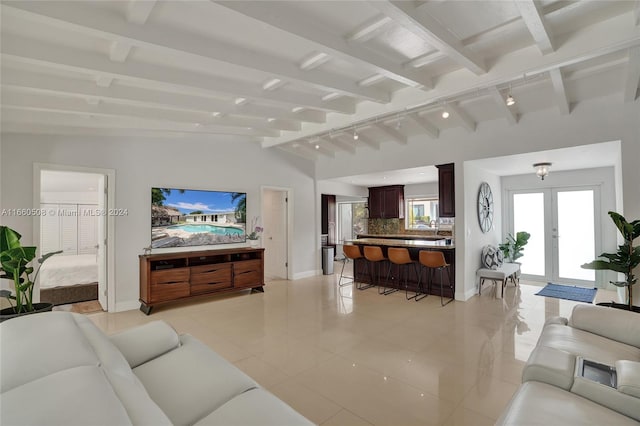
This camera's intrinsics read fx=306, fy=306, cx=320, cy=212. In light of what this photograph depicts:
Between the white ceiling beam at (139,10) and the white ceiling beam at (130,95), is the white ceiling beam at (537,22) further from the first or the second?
the white ceiling beam at (130,95)

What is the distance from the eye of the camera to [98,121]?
14.4 ft

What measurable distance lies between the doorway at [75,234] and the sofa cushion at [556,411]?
527 centimetres

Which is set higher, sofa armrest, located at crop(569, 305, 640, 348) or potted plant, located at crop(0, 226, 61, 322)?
potted plant, located at crop(0, 226, 61, 322)

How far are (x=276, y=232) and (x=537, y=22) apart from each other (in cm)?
605

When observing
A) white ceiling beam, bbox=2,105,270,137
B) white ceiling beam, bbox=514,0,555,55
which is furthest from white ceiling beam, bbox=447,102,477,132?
white ceiling beam, bbox=2,105,270,137

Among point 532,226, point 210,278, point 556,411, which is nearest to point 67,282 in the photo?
point 210,278

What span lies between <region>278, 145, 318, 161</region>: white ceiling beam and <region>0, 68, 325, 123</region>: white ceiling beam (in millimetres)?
2091

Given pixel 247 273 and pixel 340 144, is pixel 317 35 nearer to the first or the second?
pixel 340 144

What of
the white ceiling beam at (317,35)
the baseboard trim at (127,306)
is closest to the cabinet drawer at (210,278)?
the baseboard trim at (127,306)

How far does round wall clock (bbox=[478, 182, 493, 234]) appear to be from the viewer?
5.94 m

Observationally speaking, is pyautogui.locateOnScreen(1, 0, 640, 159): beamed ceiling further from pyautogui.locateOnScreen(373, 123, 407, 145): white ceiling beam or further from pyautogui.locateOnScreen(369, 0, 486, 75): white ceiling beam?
pyautogui.locateOnScreen(373, 123, 407, 145): white ceiling beam

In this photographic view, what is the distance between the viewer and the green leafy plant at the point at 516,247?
661 centimetres

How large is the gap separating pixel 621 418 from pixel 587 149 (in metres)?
4.24

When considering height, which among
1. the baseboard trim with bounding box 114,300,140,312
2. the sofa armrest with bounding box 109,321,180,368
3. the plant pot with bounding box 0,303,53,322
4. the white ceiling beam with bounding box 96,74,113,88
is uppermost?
the white ceiling beam with bounding box 96,74,113,88
